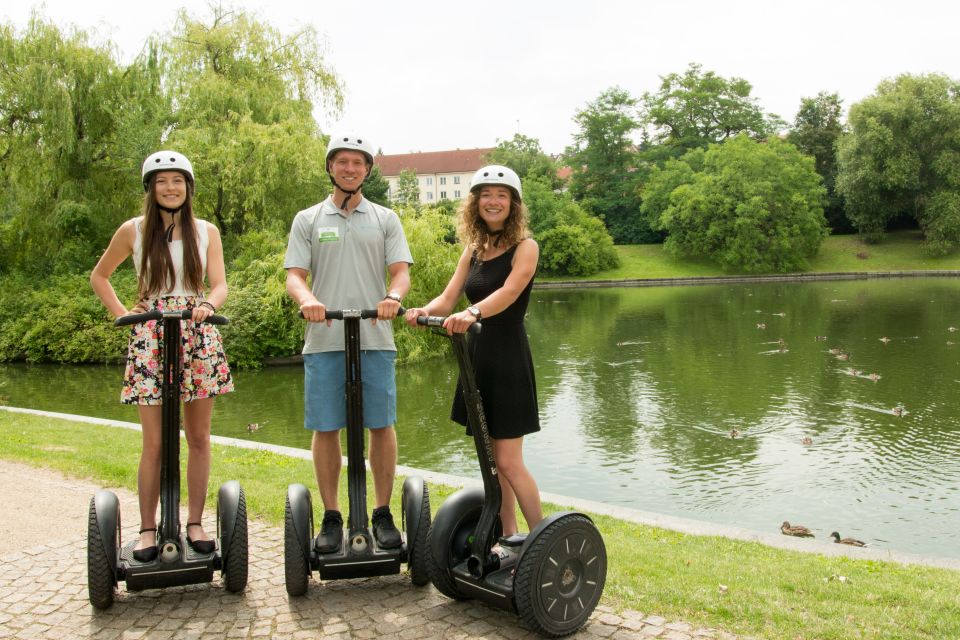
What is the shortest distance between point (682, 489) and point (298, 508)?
5.43 metres

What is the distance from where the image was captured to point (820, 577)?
3996 millimetres

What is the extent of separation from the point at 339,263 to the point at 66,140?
18.0 metres

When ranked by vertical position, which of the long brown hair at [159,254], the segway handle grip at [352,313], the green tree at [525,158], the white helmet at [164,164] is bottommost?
the segway handle grip at [352,313]

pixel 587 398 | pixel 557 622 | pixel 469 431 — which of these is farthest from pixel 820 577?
pixel 587 398

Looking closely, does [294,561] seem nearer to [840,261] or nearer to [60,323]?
[60,323]

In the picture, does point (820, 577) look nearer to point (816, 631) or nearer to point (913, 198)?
point (816, 631)

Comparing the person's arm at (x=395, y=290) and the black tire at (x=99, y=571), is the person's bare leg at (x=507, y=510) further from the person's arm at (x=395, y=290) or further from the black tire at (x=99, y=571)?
the black tire at (x=99, y=571)

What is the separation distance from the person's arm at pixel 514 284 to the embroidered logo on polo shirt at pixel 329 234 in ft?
2.59

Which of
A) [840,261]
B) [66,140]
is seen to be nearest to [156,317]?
[66,140]

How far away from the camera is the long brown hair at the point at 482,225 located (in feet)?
11.2

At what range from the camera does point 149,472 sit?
141 inches

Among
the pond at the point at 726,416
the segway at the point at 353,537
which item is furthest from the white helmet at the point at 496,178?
the pond at the point at 726,416

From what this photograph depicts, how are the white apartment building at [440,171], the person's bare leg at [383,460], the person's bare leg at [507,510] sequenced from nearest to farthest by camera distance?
the person's bare leg at [507,510]
the person's bare leg at [383,460]
the white apartment building at [440,171]

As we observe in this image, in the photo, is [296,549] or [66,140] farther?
[66,140]
